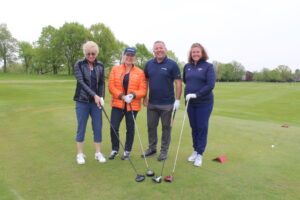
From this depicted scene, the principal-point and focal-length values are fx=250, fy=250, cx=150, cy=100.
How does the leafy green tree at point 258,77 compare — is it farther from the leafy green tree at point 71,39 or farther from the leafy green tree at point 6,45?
the leafy green tree at point 6,45

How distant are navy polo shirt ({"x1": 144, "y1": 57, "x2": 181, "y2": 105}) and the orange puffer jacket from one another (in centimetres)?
17

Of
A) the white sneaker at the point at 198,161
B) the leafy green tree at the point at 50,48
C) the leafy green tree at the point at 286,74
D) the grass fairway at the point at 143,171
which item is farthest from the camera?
the leafy green tree at the point at 286,74

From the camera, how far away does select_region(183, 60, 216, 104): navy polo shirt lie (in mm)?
4340

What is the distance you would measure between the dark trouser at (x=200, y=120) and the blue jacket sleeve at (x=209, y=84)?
1.02 feet

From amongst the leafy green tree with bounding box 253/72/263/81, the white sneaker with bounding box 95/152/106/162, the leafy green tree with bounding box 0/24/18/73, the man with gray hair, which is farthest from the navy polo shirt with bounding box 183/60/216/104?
the leafy green tree with bounding box 253/72/263/81

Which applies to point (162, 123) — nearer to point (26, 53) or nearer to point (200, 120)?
point (200, 120)

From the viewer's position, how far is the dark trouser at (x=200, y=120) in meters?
4.54

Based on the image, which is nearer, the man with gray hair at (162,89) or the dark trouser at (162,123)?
the man with gray hair at (162,89)

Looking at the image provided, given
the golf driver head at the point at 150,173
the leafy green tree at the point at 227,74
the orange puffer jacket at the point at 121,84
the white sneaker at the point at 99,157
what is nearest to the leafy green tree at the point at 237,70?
the leafy green tree at the point at 227,74

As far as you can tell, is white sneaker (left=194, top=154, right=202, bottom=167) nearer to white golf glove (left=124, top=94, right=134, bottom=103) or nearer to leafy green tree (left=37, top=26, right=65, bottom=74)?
white golf glove (left=124, top=94, right=134, bottom=103)

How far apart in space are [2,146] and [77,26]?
55.7 m

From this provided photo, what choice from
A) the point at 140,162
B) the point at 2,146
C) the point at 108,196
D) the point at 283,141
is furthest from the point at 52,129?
the point at 283,141

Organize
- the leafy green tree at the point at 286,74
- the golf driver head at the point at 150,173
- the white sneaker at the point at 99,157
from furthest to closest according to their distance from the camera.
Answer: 1. the leafy green tree at the point at 286,74
2. the white sneaker at the point at 99,157
3. the golf driver head at the point at 150,173

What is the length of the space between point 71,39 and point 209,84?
56.0m
